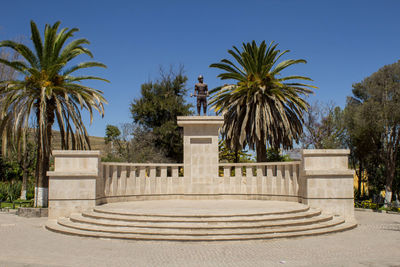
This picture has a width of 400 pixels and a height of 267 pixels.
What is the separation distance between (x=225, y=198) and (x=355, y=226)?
6137mm

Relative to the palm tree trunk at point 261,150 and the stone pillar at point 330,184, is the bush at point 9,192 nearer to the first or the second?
the palm tree trunk at point 261,150

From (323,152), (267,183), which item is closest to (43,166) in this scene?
(267,183)

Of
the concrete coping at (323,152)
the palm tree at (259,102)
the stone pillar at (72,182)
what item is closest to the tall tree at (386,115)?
the palm tree at (259,102)

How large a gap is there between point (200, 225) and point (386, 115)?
22.6m

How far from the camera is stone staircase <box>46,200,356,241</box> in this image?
9.96 m

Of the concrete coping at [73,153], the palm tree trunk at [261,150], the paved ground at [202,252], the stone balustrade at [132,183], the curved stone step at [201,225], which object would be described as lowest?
the paved ground at [202,252]

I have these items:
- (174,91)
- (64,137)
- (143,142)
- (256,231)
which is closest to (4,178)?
(143,142)

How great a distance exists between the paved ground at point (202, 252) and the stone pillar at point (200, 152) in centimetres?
710

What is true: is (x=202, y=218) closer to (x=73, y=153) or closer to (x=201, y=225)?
(x=201, y=225)

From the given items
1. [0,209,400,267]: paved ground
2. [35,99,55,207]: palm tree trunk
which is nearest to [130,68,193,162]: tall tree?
[35,99,55,207]: palm tree trunk

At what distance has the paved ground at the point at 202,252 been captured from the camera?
768cm

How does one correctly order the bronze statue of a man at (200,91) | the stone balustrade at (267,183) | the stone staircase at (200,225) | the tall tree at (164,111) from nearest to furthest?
the stone staircase at (200,225) < the stone balustrade at (267,183) < the bronze statue of a man at (200,91) < the tall tree at (164,111)

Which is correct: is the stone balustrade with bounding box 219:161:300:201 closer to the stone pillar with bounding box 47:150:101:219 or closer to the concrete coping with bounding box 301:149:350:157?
the concrete coping with bounding box 301:149:350:157

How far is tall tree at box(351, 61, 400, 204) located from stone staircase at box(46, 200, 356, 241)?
18719mm
